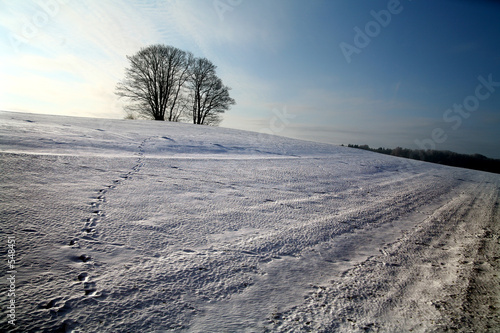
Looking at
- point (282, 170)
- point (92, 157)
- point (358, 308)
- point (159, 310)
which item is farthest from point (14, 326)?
point (282, 170)

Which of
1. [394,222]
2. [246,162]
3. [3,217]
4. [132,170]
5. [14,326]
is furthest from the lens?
[246,162]

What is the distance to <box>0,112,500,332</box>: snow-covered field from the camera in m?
1.68

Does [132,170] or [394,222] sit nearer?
[394,222]

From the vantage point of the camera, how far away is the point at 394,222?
395 centimetres

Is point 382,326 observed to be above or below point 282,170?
below

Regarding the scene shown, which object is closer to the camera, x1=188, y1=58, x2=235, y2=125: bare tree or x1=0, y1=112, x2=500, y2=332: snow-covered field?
x1=0, y1=112, x2=500, y2=332: snow-covered field

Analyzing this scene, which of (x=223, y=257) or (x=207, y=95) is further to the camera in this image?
(x=207, y=95)

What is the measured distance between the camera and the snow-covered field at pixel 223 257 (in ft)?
5.50

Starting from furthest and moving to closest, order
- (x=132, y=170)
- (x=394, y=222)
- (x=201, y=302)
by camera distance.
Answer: (x=132, y=170) → (x=394, y=222) → (x=201, y=302)

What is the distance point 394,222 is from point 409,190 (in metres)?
3.40

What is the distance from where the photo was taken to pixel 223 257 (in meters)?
2.38

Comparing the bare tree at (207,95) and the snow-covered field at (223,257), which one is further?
the bare tree at (207,95)

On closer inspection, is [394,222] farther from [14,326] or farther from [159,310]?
[14,326]

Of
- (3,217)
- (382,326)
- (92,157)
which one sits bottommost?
(382,326)
